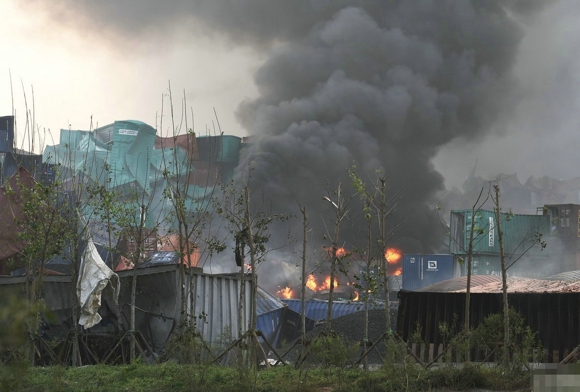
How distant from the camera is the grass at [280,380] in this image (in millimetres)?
7926

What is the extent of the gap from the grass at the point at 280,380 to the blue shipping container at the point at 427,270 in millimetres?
28767

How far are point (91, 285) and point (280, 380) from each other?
17.6ft

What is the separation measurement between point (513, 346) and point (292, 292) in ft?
99.8

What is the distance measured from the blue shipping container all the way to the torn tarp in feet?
89.4

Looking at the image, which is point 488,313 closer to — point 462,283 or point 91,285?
point 91,285

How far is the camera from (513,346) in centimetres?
923

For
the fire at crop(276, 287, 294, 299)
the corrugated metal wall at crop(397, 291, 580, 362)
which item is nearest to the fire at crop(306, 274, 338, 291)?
the fire at crop(276, 287, 294, 299)

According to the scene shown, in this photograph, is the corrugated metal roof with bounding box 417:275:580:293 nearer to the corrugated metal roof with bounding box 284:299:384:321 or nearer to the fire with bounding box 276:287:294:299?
the corrugated metal roof with bounding box 284:299:384:321

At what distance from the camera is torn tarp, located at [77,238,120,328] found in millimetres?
12234

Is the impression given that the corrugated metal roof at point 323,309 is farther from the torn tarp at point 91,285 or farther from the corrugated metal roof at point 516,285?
the torn tarp at point 91,285

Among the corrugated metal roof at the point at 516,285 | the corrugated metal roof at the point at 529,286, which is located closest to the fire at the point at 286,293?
the corrugated metal roof at the point at 516,285

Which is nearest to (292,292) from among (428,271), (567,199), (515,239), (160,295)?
(428,271)

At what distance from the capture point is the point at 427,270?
37406 millimetres

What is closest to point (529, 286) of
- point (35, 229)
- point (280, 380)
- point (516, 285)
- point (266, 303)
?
point (516, 285)
